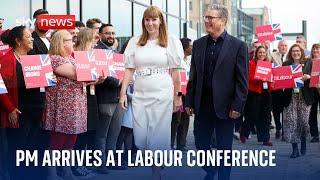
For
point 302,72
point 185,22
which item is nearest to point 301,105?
point 302,72

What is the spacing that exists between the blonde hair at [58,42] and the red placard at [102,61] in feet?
1.53

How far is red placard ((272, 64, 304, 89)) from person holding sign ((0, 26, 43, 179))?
473 centimetres

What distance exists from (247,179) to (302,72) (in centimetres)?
385

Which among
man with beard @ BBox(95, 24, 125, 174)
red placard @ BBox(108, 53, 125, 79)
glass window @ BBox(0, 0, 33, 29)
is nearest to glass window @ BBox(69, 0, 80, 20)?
glass window @ BBox(0, 0, 33, 29)

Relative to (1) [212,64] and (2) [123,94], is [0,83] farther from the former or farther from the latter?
(1) [212,64]

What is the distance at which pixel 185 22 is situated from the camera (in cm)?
2912

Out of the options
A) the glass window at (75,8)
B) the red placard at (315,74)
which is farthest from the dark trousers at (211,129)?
the glass window at (75,8)

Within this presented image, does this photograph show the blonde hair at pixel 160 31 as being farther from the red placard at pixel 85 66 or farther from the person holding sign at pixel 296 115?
the person holding sign at pixel 296 115

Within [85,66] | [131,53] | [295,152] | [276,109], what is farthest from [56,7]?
[131,53]

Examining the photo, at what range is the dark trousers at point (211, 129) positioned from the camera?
24.9 feet

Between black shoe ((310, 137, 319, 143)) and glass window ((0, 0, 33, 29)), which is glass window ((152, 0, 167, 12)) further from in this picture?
black shoe ((310, 137, 319, 143))

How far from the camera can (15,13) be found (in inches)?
521

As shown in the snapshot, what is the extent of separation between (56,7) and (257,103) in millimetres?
4602

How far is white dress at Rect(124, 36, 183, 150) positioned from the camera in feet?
24.1
